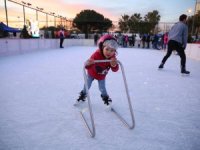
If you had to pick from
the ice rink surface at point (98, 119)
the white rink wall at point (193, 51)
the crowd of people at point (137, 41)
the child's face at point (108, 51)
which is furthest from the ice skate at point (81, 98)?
the crowd of people at point (137, 41)

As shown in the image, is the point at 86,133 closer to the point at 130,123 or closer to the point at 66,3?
the point at 130,123

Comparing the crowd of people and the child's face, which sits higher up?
the crowd of people

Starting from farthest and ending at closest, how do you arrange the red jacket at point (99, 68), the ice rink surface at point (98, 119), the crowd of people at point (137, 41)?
the crowd of people at point (137, 41) → the red jacket at point (99, 68) → the ice rink surface at point (98, 119)

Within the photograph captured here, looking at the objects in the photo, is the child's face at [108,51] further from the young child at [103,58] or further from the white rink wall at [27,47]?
the white rink wall at [27,47]

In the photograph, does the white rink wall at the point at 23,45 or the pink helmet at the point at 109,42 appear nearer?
the pink helmet at the point at 109,42

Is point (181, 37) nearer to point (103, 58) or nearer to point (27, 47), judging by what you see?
point (103, 58)

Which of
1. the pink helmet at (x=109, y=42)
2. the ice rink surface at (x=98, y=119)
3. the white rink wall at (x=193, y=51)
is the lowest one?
the ice rink surface at (x=98, y=119)

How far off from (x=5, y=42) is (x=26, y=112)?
8620 mm

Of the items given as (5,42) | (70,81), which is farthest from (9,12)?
(70,81)

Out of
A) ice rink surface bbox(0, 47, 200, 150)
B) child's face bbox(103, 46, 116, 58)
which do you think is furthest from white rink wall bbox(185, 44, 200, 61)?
child's face bbox(103, 46, 116, 58)

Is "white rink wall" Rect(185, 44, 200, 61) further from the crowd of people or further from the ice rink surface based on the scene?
the crowd of people

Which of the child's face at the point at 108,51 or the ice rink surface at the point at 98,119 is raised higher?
the child's face at the point at 108,51

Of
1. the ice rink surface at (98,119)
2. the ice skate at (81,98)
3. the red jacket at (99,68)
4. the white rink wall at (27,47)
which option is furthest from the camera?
the white rink wall at (27,47)

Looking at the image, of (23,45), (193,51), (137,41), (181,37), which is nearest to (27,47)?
(23,45)
